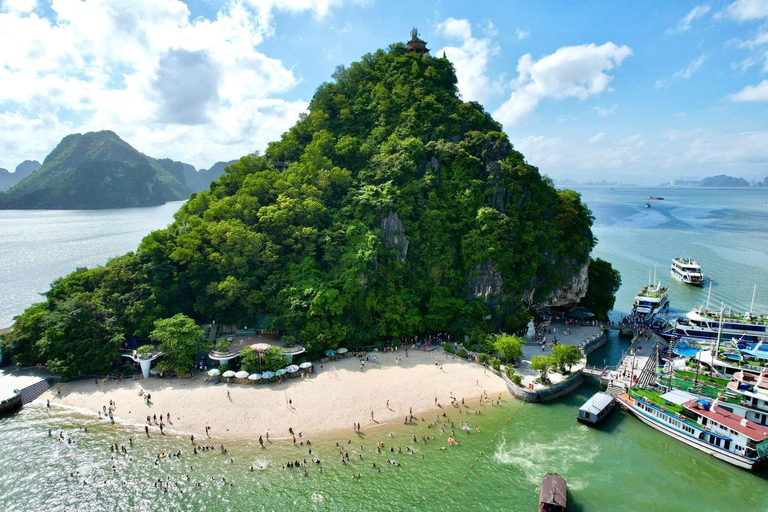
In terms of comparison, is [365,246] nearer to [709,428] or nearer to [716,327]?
[709,428]

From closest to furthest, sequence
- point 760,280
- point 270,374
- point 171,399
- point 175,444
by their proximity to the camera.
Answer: point 175,444
point 171,399
point 270,374
point 760,280

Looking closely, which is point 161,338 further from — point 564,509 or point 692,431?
point 692,431

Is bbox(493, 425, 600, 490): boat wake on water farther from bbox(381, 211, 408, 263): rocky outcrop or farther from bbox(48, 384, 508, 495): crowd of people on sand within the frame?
bbox(381, 211, 408, 263): rocky outcrop

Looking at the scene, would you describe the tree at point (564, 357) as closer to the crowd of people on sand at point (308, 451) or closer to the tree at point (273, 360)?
the crowd of people on sand at point (308, 451)

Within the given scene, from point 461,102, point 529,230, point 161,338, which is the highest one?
point 461,102

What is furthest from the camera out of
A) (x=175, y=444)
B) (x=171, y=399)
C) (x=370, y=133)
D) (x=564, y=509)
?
(x=370, y=133)

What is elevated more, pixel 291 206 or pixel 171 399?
pixel 291 206

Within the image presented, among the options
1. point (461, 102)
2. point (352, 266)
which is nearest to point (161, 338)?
point (352, 266)

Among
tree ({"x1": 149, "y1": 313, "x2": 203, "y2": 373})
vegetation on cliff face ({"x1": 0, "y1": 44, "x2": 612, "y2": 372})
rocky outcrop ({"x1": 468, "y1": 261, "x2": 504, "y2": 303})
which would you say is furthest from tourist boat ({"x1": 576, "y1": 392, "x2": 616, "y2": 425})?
tree ({"x1": 149, "y1": 313, "x2": 203, "y2": 373})
